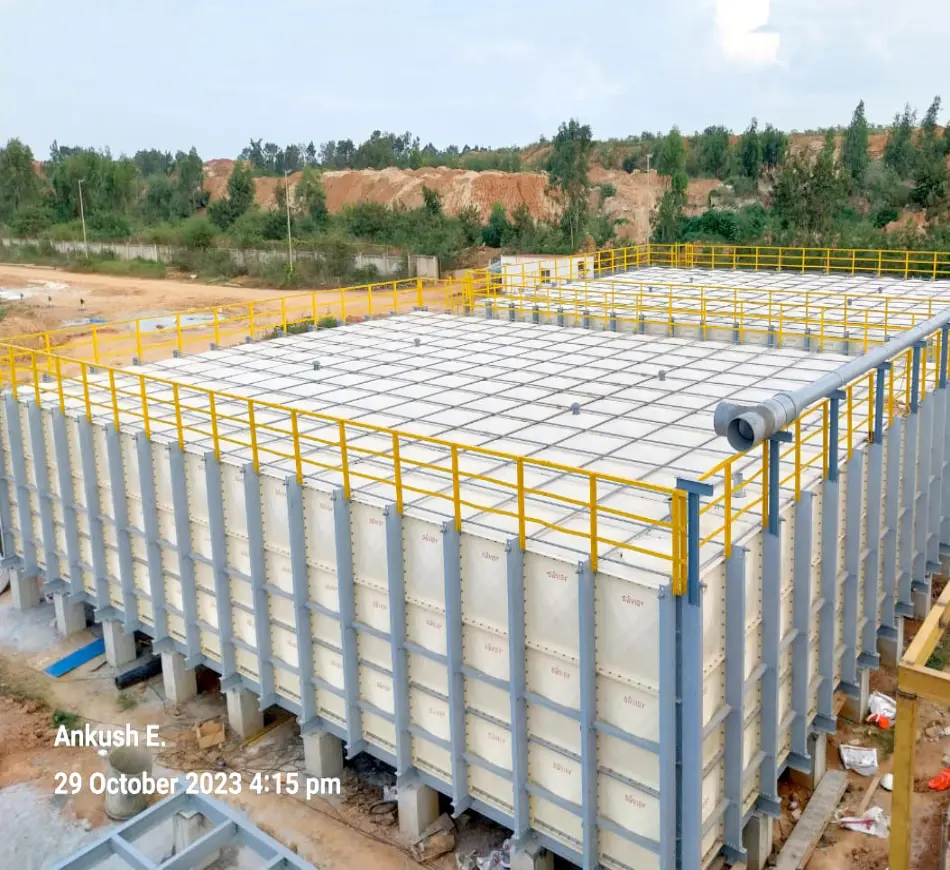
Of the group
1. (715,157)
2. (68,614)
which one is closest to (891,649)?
(68,614)

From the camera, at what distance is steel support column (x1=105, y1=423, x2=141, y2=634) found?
12.3m

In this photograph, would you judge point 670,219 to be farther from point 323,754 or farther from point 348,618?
point 348,618

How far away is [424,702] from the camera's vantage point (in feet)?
30.8

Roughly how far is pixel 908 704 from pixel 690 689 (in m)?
1.63

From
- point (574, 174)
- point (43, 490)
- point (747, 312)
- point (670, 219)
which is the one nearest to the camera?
point (43, 490)

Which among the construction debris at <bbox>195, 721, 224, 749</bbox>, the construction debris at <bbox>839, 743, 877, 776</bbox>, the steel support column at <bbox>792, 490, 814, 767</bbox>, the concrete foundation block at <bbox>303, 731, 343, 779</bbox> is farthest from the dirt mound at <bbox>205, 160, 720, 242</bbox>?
the steel support column at <bbox>792, 490, 814, 767</bbox>

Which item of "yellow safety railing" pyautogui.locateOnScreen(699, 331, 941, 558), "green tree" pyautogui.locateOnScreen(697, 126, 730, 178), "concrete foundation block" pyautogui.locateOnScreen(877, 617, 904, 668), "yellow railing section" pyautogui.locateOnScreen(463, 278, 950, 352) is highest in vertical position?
"green tree" pyautogui.locateOnScreen(697, 126, 730, 178)

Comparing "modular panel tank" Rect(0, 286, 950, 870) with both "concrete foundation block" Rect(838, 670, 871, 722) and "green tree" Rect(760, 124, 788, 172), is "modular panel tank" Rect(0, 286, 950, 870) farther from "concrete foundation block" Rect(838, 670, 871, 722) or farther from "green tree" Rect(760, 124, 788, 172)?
"green tree" Rect(760, 124, 788, 172)

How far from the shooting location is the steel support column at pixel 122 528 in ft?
40.4

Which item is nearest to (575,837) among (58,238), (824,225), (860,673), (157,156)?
(860,673)

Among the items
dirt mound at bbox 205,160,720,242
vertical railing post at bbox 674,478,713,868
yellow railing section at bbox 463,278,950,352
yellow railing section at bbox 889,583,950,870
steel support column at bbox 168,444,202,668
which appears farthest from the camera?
dirt mound at bbox 205,160,720,242

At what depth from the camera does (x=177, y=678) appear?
12.4m

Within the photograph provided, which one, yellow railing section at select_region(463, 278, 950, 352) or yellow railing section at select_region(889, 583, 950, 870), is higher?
yellow railing section at select_region(463, 278, 950, 352)

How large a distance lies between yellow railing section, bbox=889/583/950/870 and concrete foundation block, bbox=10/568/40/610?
12.9 m
